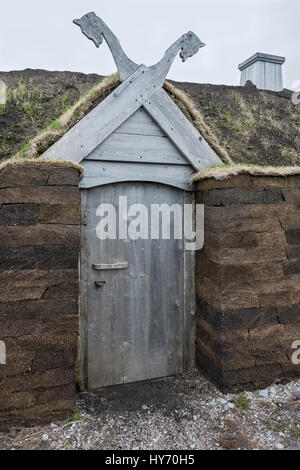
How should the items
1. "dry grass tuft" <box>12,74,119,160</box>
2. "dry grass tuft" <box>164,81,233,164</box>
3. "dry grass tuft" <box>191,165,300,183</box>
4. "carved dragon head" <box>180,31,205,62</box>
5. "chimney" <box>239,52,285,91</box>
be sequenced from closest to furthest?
"dry grass tuft" <box>12,74,119,160</box> → "dry grass tuft" <box>191,165,300,183</box> → "carved dragon head" <box>180,31,205,62</box> → "dry grass tuft" <box>164,81,233,164</box> → "chimney" <box>239,52,285,91</box>

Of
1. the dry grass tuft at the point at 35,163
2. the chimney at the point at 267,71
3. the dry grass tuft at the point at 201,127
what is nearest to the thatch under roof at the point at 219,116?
the dry grass tuft at the point at 201,127

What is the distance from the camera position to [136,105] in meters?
3.49

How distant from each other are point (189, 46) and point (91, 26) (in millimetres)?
1079

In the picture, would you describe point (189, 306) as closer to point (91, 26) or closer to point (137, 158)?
point (137, 158)

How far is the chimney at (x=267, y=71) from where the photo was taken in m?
7.37

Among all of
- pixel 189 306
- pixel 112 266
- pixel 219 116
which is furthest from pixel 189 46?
pixel 189 306

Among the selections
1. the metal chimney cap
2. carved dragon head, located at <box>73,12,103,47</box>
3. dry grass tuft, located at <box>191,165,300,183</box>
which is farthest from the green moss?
the metal chimney cap

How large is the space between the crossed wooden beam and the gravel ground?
2455mm

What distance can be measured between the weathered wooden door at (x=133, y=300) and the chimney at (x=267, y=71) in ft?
16.4

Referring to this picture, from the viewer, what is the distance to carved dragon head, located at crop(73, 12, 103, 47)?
10.8 feet

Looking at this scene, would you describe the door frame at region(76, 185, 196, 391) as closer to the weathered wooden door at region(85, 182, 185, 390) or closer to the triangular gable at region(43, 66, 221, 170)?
the weathered wooden door at region(85, 182, 185, 390)

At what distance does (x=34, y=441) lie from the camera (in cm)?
281

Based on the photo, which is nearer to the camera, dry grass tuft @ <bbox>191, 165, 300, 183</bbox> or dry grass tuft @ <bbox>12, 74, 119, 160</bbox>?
dry grass tuft @ <bbox>12, 74, 119, 160</bbox>

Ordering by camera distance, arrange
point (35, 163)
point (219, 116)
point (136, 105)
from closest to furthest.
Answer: point (35, 163) < point (136, 105) < point (219, 116)
